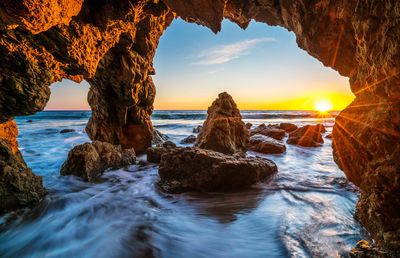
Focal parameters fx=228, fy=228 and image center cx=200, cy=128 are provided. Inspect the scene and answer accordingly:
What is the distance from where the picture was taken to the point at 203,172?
4848 millimetres

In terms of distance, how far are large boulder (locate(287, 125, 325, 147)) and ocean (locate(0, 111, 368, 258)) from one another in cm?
638

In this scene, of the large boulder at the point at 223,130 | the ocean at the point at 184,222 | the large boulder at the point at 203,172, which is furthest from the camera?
the large boulder at the point at 223,130

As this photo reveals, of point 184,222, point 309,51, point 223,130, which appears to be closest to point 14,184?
point 184,222

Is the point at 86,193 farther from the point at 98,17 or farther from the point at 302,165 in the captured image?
the point at 302,165

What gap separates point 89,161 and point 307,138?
33.1 ft

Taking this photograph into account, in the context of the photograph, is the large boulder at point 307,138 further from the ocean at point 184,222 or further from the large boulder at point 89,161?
the large boulder at point 89,161

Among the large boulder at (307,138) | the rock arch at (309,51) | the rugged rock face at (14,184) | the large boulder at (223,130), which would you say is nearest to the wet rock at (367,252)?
the rock arch at (309,51)

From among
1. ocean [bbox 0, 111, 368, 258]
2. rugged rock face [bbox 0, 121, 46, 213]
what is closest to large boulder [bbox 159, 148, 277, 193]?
ocean [bbox 0, 111, 368, 258]

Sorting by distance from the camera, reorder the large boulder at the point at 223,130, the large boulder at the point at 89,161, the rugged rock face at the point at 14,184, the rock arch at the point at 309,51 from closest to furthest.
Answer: the rock arch at the point at 309,51 → the rugged rock face at the point at 14,184 → the large boulder at the point at 89,161 → the large boulder at the point at 223,130

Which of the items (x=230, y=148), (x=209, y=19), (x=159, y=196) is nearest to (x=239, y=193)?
(x=159, y=196)

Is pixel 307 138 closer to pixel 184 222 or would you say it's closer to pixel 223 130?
pixel 223 130

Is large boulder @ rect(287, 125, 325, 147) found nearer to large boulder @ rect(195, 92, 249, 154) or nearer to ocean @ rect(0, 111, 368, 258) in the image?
large boulder @ rect(195, 92, 249, 154)

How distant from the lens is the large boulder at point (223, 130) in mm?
7426

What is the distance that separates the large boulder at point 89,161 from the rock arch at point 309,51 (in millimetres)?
→ 1359
